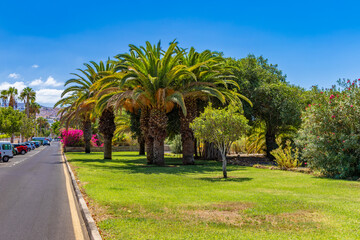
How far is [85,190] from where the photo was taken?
11.1 meters

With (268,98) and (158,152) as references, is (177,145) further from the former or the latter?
(158,152)

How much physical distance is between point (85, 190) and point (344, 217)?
25.9ft

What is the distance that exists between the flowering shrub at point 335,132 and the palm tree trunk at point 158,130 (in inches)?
386

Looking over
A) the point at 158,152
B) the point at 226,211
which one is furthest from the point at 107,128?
the point at 226,211

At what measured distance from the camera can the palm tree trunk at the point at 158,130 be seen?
2248cm

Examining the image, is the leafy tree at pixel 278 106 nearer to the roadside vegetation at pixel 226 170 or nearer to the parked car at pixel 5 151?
the roadside vegetation at pixel 226 170

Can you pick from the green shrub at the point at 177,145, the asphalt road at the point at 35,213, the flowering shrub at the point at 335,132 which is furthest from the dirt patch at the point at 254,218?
the green shrub at the point at 177,145

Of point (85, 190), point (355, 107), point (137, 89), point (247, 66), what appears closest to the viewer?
point (85, 190)

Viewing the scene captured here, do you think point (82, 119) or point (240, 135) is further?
point (82, 119)

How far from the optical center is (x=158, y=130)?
22547 millimetres

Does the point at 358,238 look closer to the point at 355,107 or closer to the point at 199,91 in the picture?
the point at 355,107

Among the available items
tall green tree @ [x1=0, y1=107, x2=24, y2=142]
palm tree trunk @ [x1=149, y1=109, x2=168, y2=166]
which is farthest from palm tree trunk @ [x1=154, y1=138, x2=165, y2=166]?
tall green tree @ [x1=0, y1=107, x2=24, y2=142]

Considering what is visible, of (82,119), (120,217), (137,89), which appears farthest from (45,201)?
(82,119)

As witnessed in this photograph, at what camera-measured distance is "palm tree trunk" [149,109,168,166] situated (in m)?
22.5
